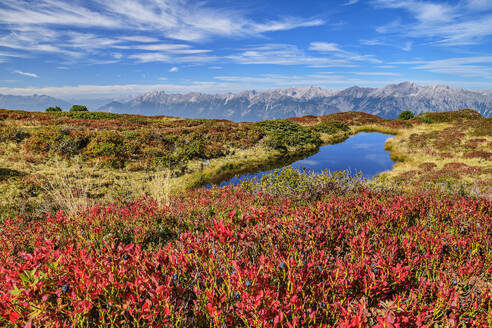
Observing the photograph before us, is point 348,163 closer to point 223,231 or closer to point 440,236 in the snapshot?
point 440,236

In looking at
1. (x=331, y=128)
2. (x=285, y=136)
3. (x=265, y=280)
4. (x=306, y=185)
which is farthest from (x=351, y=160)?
(x=265, y=280)

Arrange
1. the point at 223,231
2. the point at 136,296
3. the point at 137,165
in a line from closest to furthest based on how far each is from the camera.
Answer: the point at 136,296 < the point at 223,231 < the point at 137,165

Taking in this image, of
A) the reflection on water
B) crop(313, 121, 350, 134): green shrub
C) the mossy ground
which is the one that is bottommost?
the reflection on water

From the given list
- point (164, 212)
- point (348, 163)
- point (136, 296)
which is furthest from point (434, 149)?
point (136, 296)

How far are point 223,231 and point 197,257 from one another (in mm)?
441

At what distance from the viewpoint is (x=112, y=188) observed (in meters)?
12.5

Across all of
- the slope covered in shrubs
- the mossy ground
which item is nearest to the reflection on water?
the mossy ground

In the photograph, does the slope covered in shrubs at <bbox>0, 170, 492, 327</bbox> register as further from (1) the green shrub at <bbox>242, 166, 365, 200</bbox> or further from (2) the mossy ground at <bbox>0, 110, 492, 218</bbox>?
(2) the mossy ground at <bbox>0, 110, 492, 218</bbox>

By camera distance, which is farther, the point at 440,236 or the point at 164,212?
the point at 164,212

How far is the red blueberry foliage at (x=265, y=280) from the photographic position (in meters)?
1.91

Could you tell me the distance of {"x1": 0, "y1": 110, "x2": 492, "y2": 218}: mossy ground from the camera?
36.8ft

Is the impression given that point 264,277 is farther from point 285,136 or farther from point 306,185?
point 285,136

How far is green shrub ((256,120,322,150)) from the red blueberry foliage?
22.0m

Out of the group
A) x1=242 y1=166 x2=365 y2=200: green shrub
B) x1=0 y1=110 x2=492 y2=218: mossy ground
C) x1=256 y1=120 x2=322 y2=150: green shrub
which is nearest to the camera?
x1=242 y1=166 x2=365 y2=200: green shrub
